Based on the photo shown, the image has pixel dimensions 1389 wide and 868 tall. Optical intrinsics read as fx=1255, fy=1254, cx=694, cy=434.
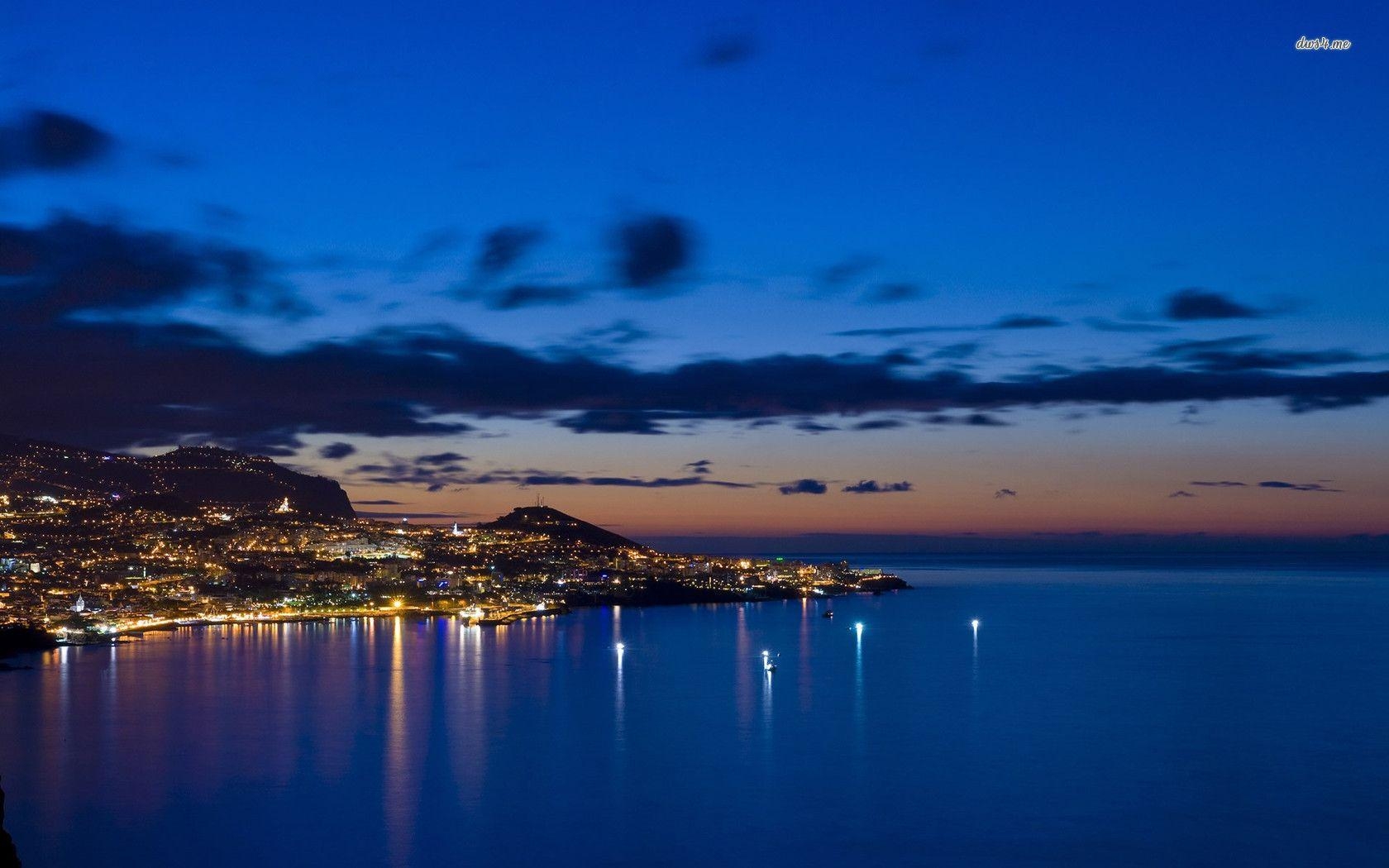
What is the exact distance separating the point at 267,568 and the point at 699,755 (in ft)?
245

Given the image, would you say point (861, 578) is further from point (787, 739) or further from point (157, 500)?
point (787, 739)

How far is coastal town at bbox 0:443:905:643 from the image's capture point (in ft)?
262

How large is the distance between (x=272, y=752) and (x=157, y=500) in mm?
105774

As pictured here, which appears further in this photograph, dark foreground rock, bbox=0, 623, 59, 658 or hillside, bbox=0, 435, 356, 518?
hillside, bbox=0, 435, 356, 518

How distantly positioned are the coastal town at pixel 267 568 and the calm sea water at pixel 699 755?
20.6 metres

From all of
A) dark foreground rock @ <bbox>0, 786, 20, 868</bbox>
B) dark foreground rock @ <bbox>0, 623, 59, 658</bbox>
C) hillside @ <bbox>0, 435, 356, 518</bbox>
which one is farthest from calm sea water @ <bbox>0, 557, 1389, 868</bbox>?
hillside @ <bbox>0, 435, 356, 518</bbox>

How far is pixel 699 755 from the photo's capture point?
1266 inches

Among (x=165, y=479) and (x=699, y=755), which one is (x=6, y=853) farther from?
(x=165, y=479)

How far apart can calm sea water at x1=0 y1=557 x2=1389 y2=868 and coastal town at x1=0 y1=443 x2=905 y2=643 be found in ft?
67.6

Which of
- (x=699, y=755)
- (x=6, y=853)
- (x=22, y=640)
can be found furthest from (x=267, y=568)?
(x=6, y=853)

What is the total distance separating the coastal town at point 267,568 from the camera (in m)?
79.9

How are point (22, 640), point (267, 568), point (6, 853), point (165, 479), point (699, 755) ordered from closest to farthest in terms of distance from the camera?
point (6, 853)
point (699, 755)
point (22, 640)
point (267, 568)
point (165, 479)

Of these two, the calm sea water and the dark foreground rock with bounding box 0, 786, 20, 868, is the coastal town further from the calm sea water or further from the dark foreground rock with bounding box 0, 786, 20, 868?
the dark foreground rock with bounding box 0, 786, 20, 868

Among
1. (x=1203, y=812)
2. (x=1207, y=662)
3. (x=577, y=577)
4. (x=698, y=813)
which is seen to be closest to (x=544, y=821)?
(x=698, y=813)
